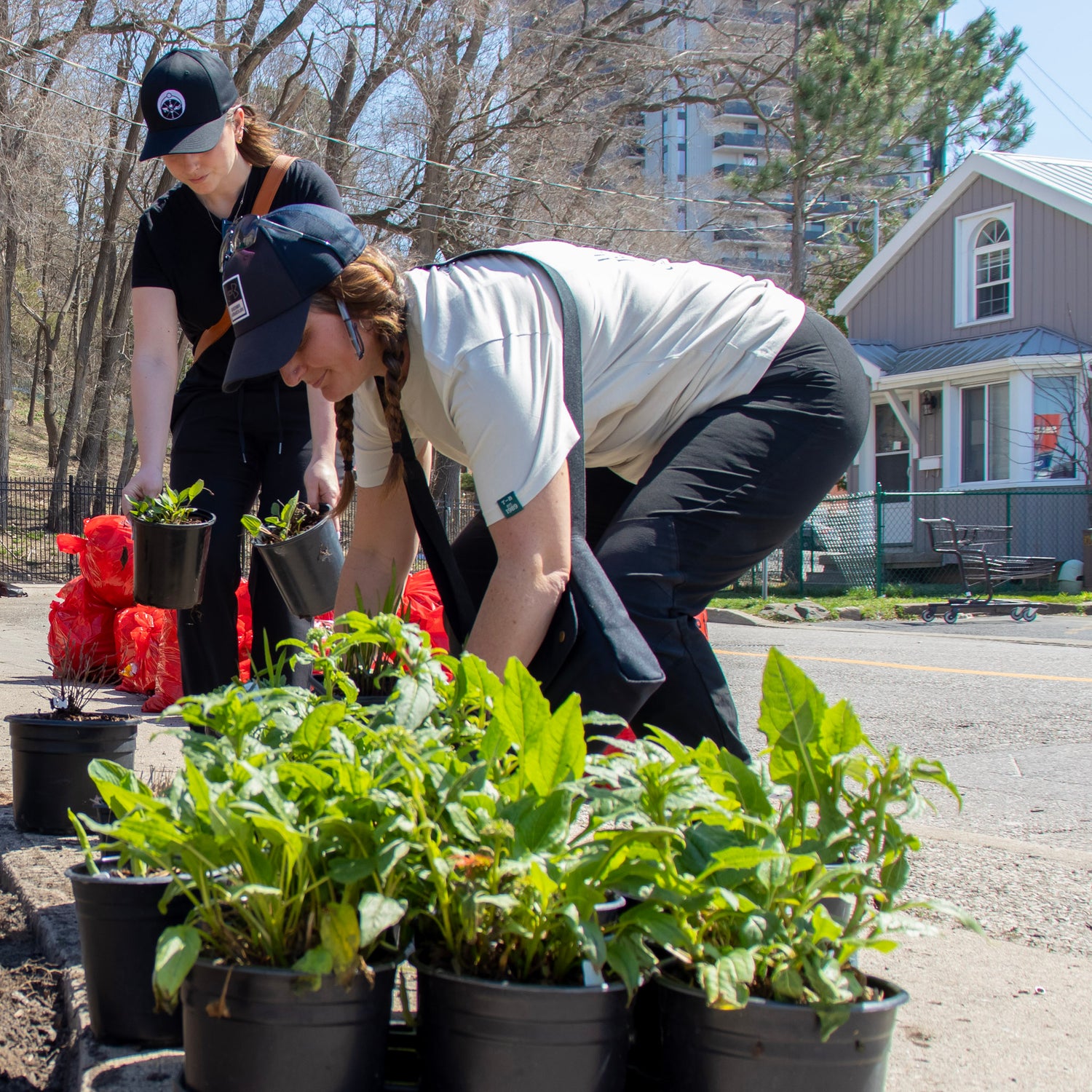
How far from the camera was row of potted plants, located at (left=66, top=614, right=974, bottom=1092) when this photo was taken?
4.26ft

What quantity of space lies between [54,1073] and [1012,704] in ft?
18.1

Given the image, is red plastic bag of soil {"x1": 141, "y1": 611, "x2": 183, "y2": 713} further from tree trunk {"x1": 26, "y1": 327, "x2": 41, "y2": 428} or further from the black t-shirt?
tree trunk {"x1": 26, "y1": 327, "x2": 41, "y2": 428}

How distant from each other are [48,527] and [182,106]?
22991mm

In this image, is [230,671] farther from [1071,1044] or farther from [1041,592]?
[1041,592]

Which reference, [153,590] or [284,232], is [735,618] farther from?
[284,232]

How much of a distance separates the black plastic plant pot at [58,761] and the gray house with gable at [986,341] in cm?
1696

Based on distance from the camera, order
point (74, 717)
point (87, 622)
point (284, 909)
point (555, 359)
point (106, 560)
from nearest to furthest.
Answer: point (284, 909)
point (555, 359)
point (74, 717)
point (106, 560)
point (87, 622)

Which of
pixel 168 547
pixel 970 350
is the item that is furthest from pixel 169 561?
pixel 970 350

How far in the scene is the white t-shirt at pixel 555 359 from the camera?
207cm

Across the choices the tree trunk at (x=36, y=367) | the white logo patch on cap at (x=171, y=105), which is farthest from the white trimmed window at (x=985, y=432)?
the tree trunk at (x=36, y=367)

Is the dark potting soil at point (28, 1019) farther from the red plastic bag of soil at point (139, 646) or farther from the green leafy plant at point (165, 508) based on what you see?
the red plastic bag of soil at point (139, 646)

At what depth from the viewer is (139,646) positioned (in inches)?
222

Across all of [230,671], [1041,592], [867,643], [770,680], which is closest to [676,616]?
[770,680]

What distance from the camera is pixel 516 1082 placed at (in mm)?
1330
